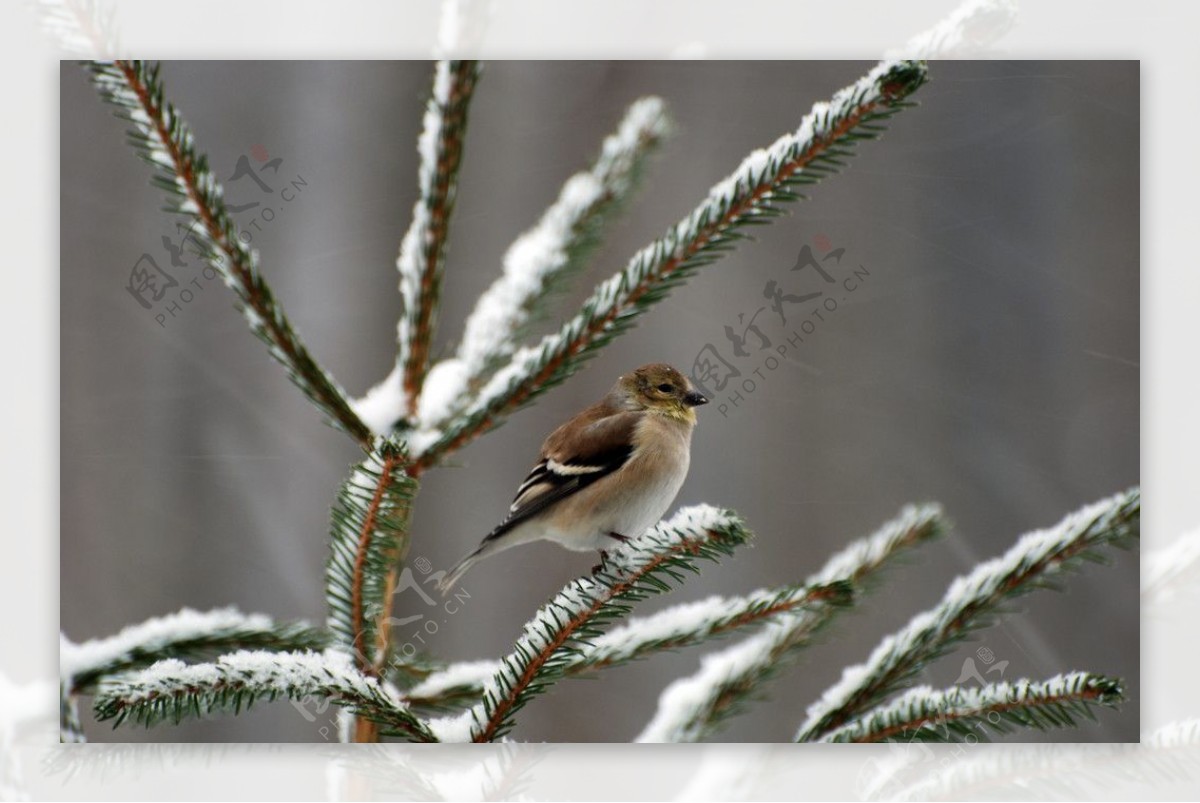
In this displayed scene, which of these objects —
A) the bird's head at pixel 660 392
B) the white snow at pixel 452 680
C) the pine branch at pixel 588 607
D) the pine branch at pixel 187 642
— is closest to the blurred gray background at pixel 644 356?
the bird's head at pixel 660 392

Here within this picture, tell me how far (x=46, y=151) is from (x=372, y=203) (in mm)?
644

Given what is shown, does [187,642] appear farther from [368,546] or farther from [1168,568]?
[1168,568]

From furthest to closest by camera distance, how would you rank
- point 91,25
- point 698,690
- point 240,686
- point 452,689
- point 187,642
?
point 698,690 < point 452,689 < point 187,642 < point 91,25 < point 240,686

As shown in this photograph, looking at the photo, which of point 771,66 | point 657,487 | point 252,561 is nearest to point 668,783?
point 657,487

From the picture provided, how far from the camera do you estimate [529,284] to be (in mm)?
1545

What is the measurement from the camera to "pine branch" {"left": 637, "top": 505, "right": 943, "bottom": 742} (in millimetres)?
1604

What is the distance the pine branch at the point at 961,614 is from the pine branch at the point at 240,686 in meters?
0.64

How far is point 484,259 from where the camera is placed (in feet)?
6.42

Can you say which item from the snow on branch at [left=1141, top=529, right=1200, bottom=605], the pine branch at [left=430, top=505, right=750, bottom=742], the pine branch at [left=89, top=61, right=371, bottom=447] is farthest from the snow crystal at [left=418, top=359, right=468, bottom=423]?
the snow on branch at [left=1141, top=529, right=1200, bottom=605]

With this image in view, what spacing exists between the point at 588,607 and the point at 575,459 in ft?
1.49

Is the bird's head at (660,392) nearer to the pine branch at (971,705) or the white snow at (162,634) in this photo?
the pine branch at (971,705)

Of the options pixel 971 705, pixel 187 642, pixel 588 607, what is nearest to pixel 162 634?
pixel 187 642

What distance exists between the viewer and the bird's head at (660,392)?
1.96 metres

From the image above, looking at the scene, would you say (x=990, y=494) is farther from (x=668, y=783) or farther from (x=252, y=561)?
(x=252, y=561)
